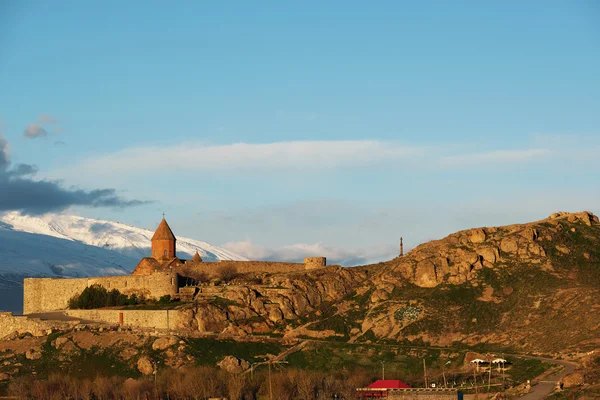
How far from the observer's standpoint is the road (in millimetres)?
93125

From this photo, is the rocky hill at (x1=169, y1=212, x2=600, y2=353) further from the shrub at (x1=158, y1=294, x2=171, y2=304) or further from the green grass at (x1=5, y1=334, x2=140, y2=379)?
the green grass at (x1=5, y1=334, x2=140, y2=379)

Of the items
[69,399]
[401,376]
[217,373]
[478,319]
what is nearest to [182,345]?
[217,373]

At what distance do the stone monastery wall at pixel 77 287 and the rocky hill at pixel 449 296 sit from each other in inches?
213

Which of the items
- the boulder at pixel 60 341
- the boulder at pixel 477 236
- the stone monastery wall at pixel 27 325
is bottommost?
the boulder at pixel 60 341

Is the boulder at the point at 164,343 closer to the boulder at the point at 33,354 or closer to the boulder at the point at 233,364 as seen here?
the boulder at the point at 233,364

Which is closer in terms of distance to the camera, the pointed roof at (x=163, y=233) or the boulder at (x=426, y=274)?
the boulder at (x=426, y=274)

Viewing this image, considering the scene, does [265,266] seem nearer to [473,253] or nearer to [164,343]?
[164,343]

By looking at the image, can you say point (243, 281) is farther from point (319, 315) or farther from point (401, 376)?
point (401, 376)

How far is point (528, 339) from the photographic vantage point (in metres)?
109

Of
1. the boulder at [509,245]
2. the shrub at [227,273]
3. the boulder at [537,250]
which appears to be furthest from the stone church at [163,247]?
the boulder at [537,250]

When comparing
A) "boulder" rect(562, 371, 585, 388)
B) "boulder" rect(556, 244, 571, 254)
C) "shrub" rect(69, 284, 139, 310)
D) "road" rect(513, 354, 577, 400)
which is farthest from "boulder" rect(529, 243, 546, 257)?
"shrub" rect(69, 284, 139, 310)

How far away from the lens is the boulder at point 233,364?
356 feet

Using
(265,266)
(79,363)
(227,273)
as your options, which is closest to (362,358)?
(79,363)

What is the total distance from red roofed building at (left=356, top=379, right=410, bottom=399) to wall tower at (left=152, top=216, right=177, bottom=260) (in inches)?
2024
